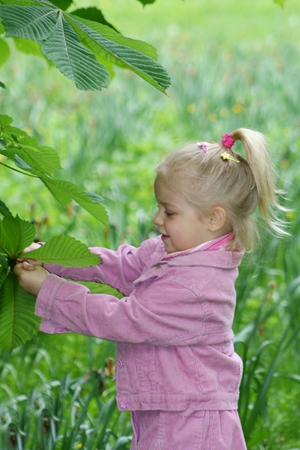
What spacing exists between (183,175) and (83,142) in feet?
8.90

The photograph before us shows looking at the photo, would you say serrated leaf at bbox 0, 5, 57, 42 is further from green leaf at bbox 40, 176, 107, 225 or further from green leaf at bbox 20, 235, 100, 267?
green leaf at bbox 20, 235, 100, 267

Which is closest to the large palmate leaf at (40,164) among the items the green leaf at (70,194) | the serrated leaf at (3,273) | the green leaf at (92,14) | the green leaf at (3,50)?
the green leaf at (70,194)

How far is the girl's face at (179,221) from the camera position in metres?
1.60

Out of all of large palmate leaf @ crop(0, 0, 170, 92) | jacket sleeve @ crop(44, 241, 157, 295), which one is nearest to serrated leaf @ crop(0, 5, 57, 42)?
large palmate leaf @ crop(0, 0, 170, 92)

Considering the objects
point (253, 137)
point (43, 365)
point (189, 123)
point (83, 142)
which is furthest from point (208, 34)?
point (253, 137)

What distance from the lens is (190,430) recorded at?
155cm

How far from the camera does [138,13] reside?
1112 cm

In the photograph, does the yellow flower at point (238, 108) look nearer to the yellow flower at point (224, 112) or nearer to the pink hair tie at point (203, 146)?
the yellow flower at point (224, 112)

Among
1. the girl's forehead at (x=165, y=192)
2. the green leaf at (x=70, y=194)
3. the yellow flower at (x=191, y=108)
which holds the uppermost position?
the green leaf at (x=70, y=194)

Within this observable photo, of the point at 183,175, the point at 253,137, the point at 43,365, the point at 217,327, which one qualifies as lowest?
the point at 43,365

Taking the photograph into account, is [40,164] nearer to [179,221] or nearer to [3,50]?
[179,221]

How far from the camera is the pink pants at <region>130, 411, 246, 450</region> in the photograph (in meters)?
1.55

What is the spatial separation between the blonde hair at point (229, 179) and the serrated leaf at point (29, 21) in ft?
2.25

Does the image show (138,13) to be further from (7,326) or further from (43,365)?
(7,326)
